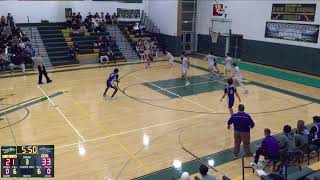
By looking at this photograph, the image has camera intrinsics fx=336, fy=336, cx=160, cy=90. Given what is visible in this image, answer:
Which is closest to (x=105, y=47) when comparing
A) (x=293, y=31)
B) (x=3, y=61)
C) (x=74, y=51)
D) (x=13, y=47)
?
(x=74, y=51)

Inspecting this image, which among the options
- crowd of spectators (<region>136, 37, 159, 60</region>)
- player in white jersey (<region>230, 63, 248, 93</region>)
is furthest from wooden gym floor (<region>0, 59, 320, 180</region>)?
crowd of spectators (<region>136, 37, 159, 60</region>)

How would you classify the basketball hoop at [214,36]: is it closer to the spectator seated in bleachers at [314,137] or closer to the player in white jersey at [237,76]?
the player in white jersey at [237,76]

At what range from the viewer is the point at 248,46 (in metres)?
25.6

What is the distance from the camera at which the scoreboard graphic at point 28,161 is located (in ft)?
19.5

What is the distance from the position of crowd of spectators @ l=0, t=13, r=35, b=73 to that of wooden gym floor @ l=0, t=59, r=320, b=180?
2.18m

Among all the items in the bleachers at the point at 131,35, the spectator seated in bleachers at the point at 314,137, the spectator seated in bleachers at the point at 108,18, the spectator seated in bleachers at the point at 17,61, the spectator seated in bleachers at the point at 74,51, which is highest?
the spectator seated in bleachers at the point at 108,18

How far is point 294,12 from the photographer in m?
22.0

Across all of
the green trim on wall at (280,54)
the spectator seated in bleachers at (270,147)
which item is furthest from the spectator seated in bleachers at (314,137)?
the green trim on wall at (280,54)

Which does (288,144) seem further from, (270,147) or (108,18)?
(108,18)

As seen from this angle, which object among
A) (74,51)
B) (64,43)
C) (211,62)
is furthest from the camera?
(64,43)

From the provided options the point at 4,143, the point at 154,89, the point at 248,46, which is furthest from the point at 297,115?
the point at 248,46

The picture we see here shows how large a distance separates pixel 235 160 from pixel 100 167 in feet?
12.4

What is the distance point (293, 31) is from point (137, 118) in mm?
14287

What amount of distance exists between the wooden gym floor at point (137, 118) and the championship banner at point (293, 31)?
3.82 meters
